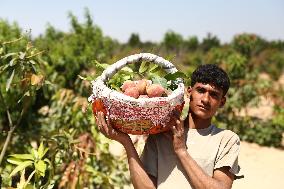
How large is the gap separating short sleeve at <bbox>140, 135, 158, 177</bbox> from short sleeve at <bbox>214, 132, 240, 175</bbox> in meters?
0.25

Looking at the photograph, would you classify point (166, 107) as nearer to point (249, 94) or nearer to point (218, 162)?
point (218, 162)

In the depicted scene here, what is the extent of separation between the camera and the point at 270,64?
2806 centimetres

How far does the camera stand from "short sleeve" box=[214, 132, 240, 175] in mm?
1729

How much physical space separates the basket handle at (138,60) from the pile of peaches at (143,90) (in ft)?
0.30

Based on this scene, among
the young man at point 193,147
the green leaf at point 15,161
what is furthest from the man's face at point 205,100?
the green leaf at point 15,161

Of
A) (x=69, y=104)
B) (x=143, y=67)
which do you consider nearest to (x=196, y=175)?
(x=143, y=67)

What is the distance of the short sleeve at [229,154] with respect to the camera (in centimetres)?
173

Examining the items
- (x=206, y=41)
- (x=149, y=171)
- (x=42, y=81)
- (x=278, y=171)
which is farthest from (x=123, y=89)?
(x=206, y=41)

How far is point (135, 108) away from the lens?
160cm

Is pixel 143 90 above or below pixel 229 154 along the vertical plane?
above

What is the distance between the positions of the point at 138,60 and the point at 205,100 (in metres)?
0.34

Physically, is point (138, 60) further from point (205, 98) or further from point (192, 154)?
point (192, 154)

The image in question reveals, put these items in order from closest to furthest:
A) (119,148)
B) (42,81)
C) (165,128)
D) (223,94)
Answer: (165,128), (223,94), (42,81), (119,148)

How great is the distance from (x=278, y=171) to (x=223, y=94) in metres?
5.35
